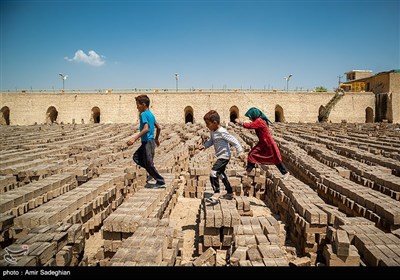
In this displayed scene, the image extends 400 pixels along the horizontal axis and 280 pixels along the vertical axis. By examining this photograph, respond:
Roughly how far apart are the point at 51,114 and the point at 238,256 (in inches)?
1547

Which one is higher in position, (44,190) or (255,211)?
(44,190)

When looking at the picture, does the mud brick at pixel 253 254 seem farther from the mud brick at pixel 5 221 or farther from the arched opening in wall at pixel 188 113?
the arched opening in wall at pixel 188 113

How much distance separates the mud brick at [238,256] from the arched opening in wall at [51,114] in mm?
37689

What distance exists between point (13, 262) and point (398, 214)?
4835 millimetres

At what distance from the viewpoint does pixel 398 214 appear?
4098mm

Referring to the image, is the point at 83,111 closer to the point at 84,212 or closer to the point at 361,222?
the point at 84,212

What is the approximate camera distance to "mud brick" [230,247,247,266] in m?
3.07

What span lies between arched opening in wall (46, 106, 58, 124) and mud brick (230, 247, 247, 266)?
3769 cm

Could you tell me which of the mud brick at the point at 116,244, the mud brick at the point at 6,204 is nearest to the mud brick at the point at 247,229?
the mud brick at the point at 116,244

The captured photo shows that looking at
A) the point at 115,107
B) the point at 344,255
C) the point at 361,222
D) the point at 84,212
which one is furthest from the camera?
the point at 115,107

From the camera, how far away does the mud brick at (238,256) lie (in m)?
3.07

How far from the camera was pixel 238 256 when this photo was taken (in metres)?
3.15
